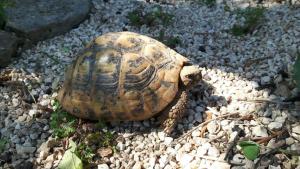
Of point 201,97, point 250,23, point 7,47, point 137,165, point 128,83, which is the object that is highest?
point 250,23

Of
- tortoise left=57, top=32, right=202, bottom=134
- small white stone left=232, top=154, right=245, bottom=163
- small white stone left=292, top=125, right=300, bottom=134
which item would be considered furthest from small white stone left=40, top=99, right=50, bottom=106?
small white stone left=292, top=125, right=300, bottom=134

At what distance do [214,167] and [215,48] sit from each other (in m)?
1.90

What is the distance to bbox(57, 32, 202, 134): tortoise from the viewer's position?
11.9 feet

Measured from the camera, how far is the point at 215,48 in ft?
16.1

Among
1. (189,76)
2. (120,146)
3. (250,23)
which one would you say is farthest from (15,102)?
(250,23)

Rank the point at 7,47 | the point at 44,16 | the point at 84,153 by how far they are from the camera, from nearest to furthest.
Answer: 1. the point at 84,153
2. the point at 7,47
3. the point at 44,16

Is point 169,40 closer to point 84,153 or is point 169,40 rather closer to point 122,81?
point 122,81

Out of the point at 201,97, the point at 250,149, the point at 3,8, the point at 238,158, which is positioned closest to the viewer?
the point at 250,149

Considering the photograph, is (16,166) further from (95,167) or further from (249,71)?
(249,71)

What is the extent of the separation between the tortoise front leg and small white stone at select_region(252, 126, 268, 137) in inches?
25.2

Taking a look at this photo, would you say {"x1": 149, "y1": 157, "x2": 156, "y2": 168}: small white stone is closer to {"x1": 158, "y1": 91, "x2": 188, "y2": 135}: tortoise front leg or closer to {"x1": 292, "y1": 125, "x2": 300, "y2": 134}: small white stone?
{"x1": 158, "y1": 91, "x2": 188, "y2": 135}: tortoise front leg

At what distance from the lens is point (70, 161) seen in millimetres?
3436

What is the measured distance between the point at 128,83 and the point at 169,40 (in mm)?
1487

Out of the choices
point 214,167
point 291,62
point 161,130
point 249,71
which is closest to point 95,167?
point 161,130
